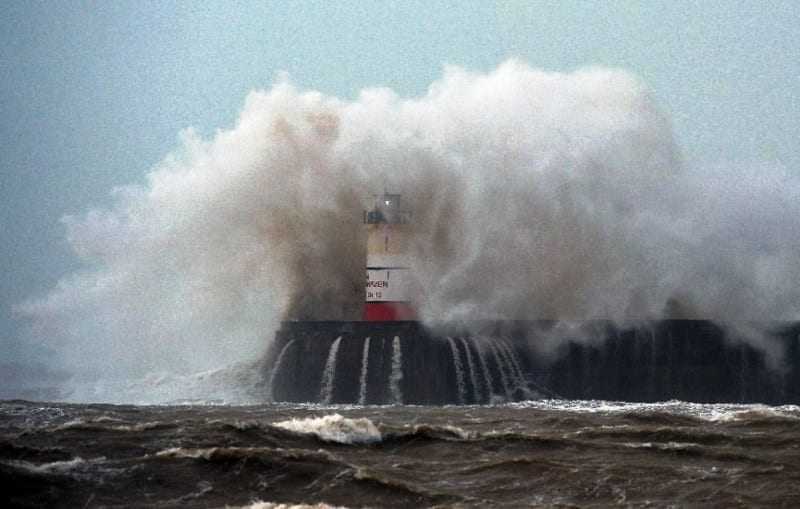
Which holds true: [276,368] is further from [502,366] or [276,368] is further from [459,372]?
[502,366]

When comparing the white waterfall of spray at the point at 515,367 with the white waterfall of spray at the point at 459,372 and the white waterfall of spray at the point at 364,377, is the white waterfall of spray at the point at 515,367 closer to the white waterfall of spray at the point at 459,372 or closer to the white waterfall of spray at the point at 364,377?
the white waterfall of spray at the point at 459,372

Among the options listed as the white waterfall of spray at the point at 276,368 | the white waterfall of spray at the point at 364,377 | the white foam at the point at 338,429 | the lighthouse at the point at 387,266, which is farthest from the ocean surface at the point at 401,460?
the lighthouse at the point at 387,266

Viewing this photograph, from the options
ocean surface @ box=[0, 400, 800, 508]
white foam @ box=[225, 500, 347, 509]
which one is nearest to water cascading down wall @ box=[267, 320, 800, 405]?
ocean surface @ box=[0, 400, 800, 508]

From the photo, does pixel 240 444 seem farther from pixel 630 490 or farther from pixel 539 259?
pixel 539 259

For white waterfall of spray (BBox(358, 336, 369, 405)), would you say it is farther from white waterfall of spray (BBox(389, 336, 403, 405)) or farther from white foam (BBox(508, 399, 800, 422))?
white foam (BBox(508, 399, 800, 422))

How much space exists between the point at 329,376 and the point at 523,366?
5.58m

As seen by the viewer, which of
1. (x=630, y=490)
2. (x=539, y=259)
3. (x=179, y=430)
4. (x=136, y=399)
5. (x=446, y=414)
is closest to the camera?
(x=630, y=490)

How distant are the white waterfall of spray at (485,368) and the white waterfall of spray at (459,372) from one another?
0.62 m

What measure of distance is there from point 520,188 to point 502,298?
4107mm

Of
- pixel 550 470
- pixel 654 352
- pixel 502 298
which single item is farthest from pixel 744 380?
pixel 550 470

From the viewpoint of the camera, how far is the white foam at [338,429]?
959 inches

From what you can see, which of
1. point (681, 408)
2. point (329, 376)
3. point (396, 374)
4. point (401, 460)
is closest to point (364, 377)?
point (396, 374)

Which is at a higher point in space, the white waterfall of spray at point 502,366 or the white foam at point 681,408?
the white waterfall of spray at point 502,366

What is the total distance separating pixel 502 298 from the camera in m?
43.8
